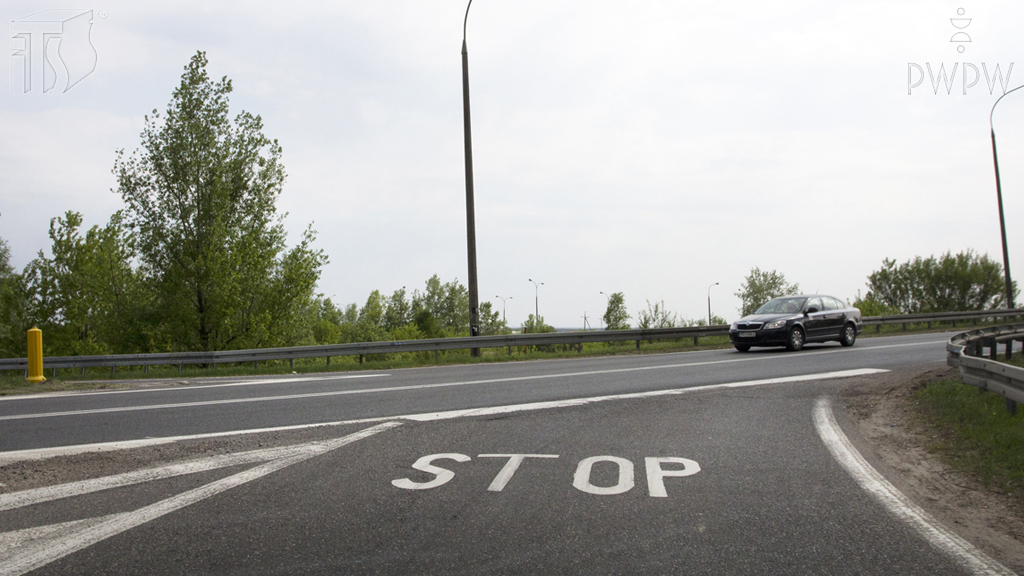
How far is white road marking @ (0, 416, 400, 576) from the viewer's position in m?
3.28

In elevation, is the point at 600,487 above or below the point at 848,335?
below

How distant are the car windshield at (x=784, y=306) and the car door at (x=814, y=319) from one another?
0.63 ft

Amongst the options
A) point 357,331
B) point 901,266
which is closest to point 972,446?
point 901,266

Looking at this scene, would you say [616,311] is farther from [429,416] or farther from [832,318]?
[429,416]

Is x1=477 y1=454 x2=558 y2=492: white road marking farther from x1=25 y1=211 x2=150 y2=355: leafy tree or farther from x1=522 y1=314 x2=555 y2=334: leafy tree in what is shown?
x1=25 y1=211 x2=150 y2=355: leafy tree

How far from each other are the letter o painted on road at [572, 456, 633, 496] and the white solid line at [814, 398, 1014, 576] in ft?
5.55

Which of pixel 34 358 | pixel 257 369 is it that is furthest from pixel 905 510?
pixel 257 369

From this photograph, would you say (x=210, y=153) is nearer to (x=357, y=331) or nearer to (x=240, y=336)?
(x=240, y=336)

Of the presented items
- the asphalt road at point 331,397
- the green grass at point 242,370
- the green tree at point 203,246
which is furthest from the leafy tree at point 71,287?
the asphalt road at point 331,397

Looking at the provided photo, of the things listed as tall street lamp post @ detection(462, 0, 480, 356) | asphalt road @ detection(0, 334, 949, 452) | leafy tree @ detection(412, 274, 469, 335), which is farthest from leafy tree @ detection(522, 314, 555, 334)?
leafy tree @ detection(412, 274, 469, 335)

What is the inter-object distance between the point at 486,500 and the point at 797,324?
16.4 m

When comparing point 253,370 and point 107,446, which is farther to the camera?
point 253,370

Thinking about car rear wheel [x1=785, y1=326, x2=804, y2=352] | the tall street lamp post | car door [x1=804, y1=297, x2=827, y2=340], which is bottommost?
car rear wheel [x1=785, y1=326, x2=804, y2=352]

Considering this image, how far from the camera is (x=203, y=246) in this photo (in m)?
26.3
